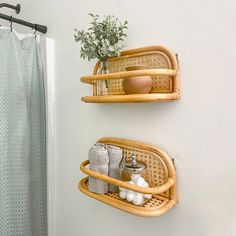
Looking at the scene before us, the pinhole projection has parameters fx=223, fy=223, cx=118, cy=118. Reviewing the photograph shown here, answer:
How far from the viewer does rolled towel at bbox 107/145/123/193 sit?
0.85 metres

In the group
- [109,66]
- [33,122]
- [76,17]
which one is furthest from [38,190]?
[76,17]

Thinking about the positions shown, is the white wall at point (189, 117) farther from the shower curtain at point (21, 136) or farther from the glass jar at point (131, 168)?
the shower curtain at point (21, 136)

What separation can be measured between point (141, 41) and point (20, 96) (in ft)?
2.36

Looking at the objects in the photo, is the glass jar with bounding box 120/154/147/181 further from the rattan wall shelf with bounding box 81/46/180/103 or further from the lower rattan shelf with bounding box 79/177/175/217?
the rattan wall shelf with bounding box 81/46/180/103

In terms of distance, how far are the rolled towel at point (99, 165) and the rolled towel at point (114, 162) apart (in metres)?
0.02

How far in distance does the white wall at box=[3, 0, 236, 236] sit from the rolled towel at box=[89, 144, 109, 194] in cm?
15

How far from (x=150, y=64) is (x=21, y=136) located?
0.80 metres

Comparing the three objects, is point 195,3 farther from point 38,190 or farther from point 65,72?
point 38,190

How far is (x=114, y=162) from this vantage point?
2.81ft

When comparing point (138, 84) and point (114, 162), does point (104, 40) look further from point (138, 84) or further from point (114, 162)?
point (114, 162)

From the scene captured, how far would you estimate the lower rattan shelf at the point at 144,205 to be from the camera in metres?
0.70

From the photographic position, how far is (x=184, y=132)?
771mm

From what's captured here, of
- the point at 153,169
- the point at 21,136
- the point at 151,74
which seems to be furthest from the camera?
the point at 21,136

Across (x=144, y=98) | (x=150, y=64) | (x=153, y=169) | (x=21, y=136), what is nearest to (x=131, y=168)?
(x=153, y=169)
